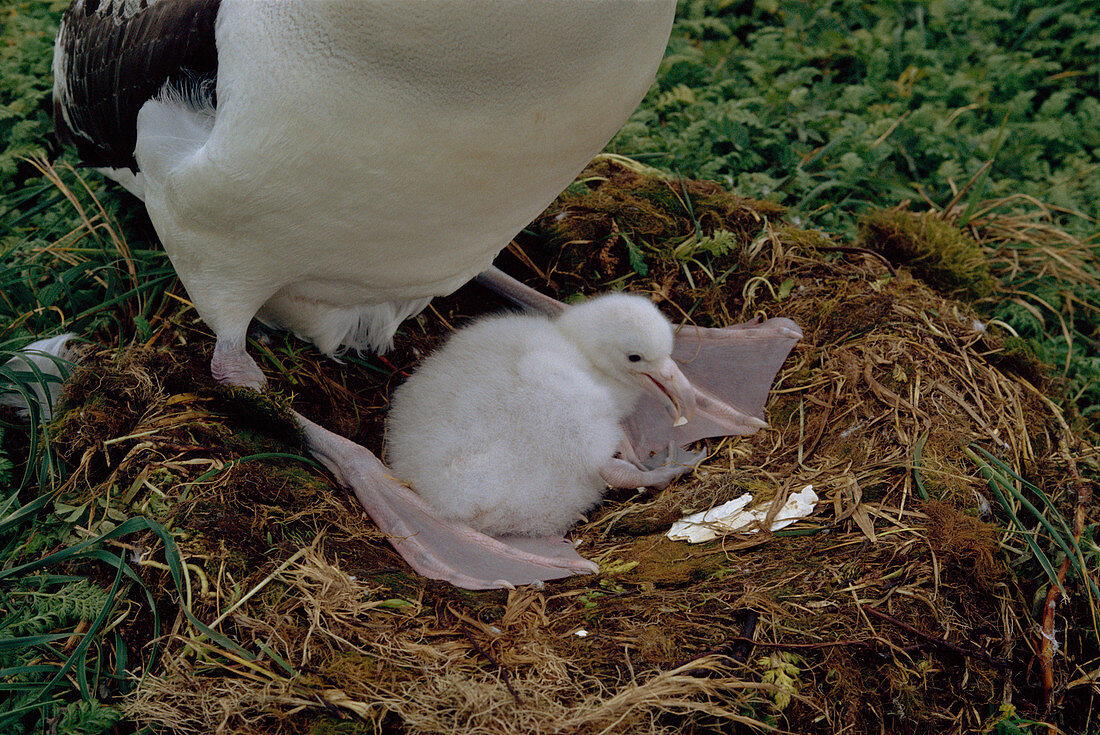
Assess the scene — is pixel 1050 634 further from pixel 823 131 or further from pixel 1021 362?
pixel 823 131

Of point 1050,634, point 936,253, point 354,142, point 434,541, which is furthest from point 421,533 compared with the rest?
point 936,253

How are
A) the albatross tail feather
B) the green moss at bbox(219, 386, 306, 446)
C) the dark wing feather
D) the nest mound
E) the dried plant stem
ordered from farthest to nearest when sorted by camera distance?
the albatross tail feather, the green moss at bbox(219, 386, 306, 446), the dark wing feather, the dried plant stem, the nest mound

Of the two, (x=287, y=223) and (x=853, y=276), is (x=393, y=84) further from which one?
(x=853, y=276)

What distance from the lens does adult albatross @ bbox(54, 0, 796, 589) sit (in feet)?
8.17

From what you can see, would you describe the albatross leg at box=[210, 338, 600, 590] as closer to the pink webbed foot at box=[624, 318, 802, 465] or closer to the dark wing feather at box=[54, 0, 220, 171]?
the pink webbed foot at box=[624, 318, 802, 465]

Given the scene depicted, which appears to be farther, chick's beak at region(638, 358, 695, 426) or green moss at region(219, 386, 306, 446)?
chick's beak at region(638, 358, 695, 426)

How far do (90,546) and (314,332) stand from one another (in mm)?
1227

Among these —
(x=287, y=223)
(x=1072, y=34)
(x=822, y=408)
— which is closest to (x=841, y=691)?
(x=822, y=408)

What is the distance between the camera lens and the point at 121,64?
318 centimetres

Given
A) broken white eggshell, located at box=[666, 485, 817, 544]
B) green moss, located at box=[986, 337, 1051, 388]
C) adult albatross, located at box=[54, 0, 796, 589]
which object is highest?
adult albatross, located at box=[54, 0, 796, 589]

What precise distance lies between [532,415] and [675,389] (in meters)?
0.58

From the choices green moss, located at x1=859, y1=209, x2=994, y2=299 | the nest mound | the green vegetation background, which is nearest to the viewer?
the nest mound

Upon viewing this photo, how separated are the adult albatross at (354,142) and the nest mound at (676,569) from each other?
0.23 m

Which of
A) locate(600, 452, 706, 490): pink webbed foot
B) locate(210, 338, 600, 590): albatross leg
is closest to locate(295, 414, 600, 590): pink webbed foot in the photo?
locate(210, 338, 600, 590): albatross leg
